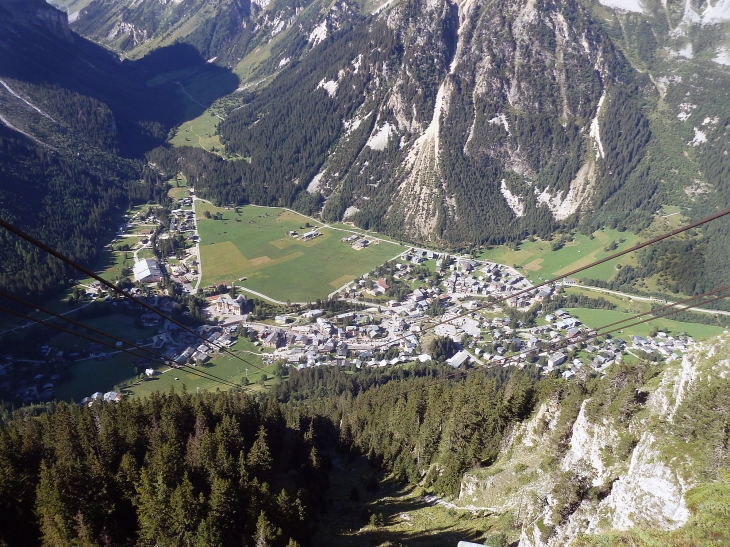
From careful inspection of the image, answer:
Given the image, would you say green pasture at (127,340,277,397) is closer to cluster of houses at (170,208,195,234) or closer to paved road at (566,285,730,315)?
cluster of houses at (170,208,195,234)

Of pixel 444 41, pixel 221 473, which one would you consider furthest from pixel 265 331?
pixel 444 41

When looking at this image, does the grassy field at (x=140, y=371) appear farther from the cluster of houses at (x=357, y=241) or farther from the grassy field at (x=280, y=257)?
the cluster of houses at (x=357, y=241)

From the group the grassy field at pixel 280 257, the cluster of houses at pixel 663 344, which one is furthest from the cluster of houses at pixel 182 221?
the cluster of houses at pixel 663 344

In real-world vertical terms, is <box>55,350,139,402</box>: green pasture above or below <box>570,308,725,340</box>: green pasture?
below

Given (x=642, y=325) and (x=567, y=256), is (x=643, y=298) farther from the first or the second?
(x=567, y=256)

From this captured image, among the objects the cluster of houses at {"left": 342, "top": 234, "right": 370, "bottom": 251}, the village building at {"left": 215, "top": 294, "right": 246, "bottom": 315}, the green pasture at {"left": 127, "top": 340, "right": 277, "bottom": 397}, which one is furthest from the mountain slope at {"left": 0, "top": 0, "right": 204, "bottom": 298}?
the cluster of houses at {"left": 342, "top": 234, "right": 370, "bottom": 251}

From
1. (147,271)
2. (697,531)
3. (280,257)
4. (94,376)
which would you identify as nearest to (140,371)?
(94,376)
